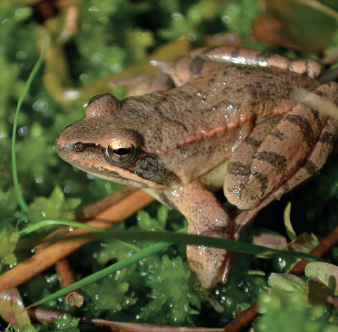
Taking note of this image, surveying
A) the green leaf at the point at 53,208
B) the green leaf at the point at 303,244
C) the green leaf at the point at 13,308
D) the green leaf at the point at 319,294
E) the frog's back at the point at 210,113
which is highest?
the frog's back at the point at 210,113

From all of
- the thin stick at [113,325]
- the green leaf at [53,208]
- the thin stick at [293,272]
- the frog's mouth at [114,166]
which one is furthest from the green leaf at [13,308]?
the thin stick at [293,272]

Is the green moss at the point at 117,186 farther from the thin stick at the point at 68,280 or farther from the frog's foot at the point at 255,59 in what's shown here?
the frog's foot at the point at 255,59

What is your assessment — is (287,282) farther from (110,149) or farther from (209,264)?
(110,149)

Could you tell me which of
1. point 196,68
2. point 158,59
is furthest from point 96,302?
point 158,59

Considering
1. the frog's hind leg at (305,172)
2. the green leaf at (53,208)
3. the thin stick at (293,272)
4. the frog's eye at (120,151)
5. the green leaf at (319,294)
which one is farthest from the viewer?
the green leaf at (53,208)

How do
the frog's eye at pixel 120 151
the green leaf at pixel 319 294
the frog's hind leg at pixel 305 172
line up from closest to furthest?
the green leaf at pixel 319 294, the frog's eye at pixel 120 151, the frog's hind leg at pixel 305 172

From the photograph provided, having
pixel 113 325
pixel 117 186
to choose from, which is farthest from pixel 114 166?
pixel 113 325

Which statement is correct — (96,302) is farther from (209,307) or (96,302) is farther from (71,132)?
(71,132)
